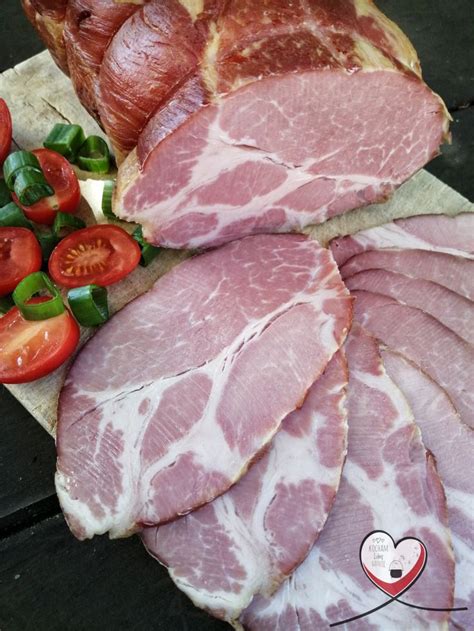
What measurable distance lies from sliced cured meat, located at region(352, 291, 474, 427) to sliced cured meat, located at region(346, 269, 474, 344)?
66 mm

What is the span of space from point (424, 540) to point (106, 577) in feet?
3.40

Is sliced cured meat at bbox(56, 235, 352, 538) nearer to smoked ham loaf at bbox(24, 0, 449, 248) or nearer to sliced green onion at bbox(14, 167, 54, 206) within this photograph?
smoked ham loaf at bbox(24, 0, 449, 248)

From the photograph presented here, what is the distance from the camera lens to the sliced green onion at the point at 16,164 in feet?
8.10

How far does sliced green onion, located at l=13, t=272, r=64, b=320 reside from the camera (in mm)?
2221

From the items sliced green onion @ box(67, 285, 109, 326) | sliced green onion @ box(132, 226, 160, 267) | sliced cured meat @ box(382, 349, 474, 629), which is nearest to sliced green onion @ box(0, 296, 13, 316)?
sliced green onion @ box(67, 285, 109, 326)

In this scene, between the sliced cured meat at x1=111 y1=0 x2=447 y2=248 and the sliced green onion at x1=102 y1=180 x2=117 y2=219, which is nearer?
the sliced cured meat at x1=111 y1=0 x2=447 y2=248

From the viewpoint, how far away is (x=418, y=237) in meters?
2.61

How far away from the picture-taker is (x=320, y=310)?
231 centimetres

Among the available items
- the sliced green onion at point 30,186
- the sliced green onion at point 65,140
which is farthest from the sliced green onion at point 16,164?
the sliced green onion at point 65,140

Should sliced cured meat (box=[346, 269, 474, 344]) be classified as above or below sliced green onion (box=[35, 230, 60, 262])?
below

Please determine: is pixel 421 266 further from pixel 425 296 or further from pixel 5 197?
pixel 5 197

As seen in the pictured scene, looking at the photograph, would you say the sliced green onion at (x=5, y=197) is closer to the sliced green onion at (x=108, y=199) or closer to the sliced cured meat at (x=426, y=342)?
the sliced green onion at (x=108, y=199)

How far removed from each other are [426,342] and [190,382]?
80 centimetres

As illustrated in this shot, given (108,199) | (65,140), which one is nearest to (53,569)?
(108,199)
